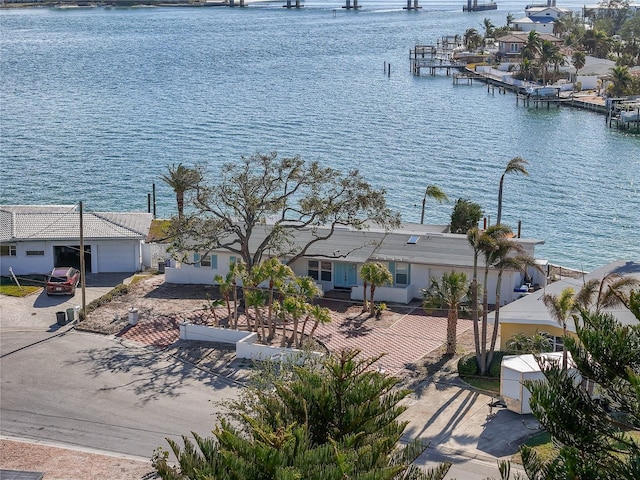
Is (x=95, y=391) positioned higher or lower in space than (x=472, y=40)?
lower

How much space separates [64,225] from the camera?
46.6 meters

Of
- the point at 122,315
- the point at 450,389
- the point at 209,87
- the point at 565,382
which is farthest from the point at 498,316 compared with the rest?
the point at 209,87

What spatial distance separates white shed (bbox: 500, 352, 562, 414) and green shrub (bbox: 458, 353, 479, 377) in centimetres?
232

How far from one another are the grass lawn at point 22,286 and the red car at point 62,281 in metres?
0.92

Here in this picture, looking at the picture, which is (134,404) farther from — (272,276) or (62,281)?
(62,281)

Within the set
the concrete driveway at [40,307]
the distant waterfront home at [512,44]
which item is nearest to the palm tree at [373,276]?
the concrete driveway at [40,307]

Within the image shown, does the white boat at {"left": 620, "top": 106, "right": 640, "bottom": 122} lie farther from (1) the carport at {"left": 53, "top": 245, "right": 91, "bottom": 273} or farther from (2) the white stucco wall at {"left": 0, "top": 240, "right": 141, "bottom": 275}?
(1) the carport at {"left": 53, "top": 245, "right": 91, "bottom": 273}

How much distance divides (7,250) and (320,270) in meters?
14.6

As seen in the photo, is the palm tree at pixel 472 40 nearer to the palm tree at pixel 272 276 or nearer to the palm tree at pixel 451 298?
the palm tree at pixel 272 276

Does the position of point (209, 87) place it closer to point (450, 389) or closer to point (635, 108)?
point (635, 108)

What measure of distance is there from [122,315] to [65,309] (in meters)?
2.46

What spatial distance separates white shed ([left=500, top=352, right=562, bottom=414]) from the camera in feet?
98.7

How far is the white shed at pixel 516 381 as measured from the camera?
3008 centimetres

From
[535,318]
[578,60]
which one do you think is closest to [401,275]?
[535,318]
